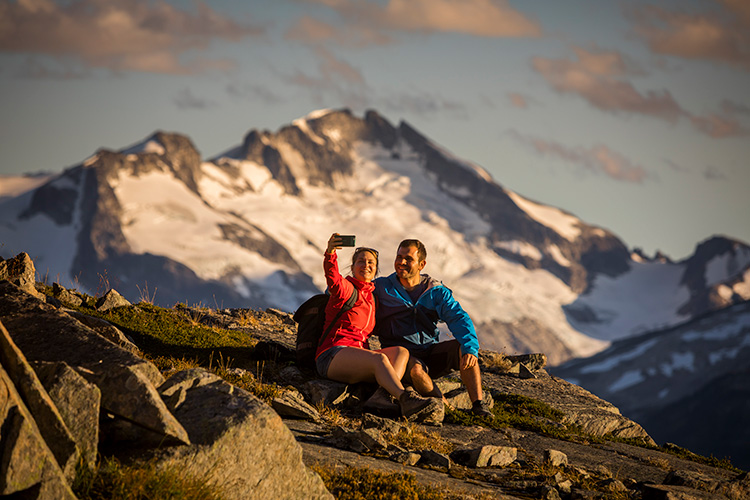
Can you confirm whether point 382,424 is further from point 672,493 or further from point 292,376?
point 672,493

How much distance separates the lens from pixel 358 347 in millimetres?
13258

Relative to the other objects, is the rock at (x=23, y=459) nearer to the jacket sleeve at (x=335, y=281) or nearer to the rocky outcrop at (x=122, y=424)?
the rocky outcrop at (x=122, y=424)

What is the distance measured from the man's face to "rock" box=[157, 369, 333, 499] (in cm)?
572

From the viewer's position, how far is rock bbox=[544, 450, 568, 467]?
12.0m

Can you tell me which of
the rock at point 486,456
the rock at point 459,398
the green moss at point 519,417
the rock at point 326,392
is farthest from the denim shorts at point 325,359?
the rock at point 459,398

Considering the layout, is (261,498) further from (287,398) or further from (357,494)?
(287,398)

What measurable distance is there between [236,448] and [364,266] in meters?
5.58

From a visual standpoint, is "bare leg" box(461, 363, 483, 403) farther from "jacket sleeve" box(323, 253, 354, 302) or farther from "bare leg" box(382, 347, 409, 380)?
"jacket sleeve" box(323, 253, 354, 302)

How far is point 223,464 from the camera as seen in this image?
7.82 meters

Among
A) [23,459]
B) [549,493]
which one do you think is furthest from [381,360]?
[23,459]

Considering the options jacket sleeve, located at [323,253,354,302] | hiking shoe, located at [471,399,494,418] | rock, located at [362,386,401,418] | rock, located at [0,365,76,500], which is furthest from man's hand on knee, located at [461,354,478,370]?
rock, located at [0,365,76,500]

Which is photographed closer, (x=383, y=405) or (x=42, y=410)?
(x=42, y=410)

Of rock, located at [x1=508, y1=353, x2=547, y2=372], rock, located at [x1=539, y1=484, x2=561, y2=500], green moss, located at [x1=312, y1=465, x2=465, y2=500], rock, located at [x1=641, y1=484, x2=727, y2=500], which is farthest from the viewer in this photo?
rock, located at [x1=508, y1=353, x2=547, y2=372]

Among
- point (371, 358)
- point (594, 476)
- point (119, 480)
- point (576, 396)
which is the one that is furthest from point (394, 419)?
point (576, 396)
